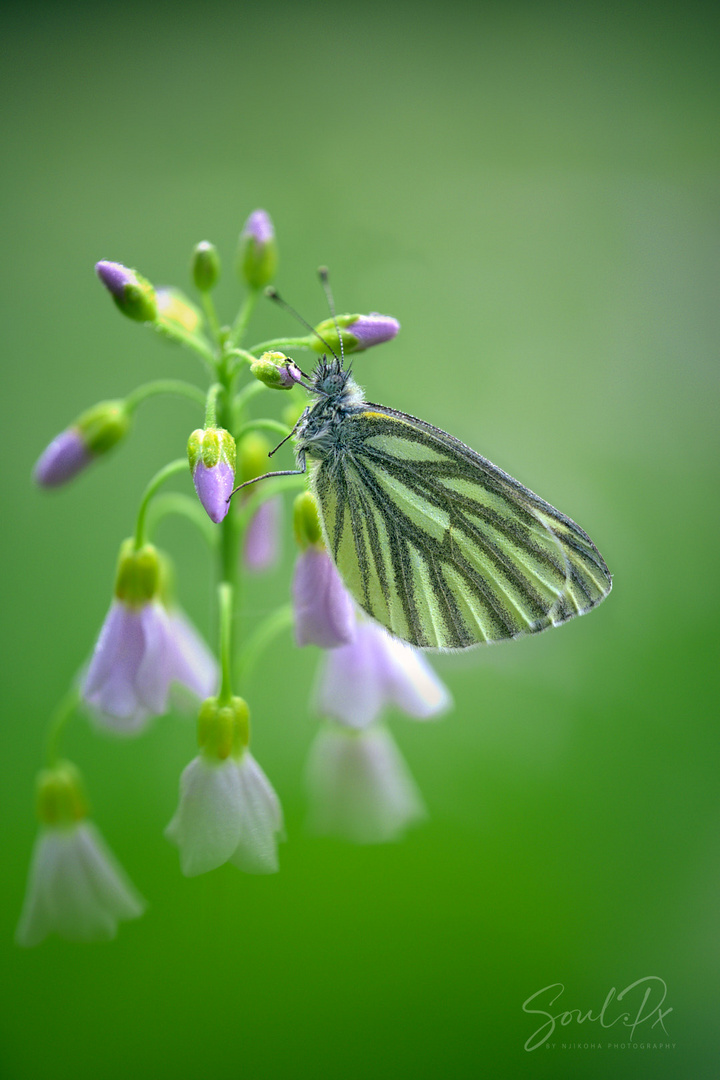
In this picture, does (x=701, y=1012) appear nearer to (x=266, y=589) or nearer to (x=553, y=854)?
(x=553, y=854)

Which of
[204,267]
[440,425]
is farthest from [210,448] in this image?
[440,425]

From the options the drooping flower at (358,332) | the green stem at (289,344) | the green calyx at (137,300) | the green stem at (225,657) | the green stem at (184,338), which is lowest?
the green stem at (225,657)

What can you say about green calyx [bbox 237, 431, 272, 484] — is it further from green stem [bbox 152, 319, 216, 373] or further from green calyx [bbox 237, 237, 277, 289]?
green calyx [bbox 237, 237, 277, 289]

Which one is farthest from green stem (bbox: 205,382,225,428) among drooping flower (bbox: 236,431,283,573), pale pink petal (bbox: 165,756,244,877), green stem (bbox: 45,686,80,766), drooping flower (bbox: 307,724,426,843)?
drooping flower (bbox: 307,724,426,843)

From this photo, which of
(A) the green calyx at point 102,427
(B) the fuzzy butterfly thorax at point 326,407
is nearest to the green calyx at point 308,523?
(B) the fuzzy butterfly thorax at point 326,407

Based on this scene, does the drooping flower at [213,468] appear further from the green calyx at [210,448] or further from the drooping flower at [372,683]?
the drooping flower at [372,683]
